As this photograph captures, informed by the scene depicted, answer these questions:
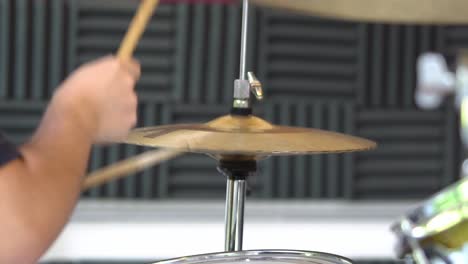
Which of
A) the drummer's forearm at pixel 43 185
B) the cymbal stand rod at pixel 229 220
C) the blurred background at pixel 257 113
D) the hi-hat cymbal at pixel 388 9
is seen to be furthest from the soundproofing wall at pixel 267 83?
the drummer's forearm at pixel 43 185

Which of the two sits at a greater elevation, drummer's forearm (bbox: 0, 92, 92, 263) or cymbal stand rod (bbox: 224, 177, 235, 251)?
drummer's forearm (bbox: 0, 92, 92, 263)

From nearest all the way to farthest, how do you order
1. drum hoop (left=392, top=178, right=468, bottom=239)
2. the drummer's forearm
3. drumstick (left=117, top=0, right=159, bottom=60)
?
the drummer's forearm → drumstick (left=117, top=0, right=159, bottom=60) → drum hoop (left=392, top=178, right=468, bottom=239)

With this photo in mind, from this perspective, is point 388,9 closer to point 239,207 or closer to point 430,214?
point 239,207

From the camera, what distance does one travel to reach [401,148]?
210 centimetres

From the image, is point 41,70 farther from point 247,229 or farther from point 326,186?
point 326,186

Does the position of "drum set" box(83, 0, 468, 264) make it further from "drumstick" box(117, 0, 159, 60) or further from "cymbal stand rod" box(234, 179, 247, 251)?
"drumstick" box(117, 0, 159, 60)

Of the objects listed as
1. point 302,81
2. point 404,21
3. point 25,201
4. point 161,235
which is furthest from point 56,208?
point 302,81

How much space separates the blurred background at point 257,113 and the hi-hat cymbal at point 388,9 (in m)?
0.84

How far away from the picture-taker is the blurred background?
1.90 metres

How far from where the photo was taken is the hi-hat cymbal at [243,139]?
1.00m

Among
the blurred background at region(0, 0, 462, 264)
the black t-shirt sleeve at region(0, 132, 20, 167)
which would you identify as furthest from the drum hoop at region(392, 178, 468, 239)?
the black t-shirt sleeve at region(0, 132, 20, 167)

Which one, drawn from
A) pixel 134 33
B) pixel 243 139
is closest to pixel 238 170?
pixel 243 139

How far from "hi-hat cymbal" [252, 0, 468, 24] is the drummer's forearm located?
49cm

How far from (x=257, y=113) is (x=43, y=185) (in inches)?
54.6
